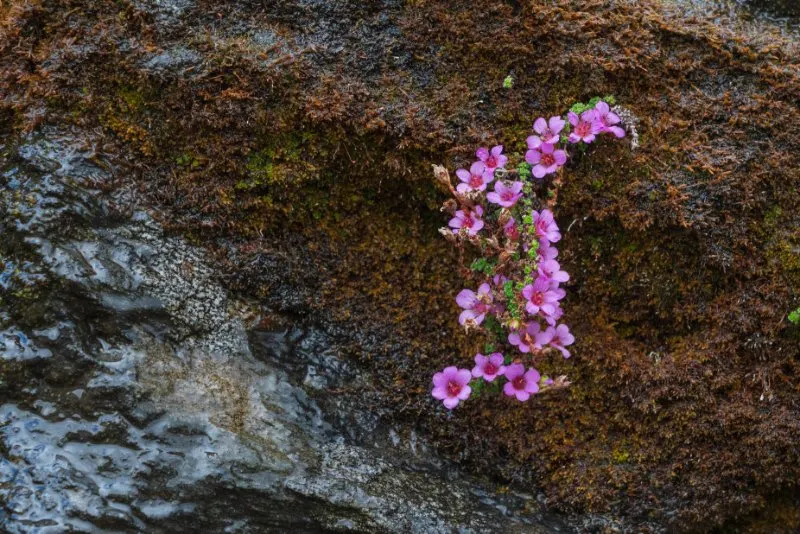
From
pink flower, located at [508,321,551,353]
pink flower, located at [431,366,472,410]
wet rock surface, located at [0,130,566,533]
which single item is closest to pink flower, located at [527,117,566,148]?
pink flower, located at [508,321,551,353]

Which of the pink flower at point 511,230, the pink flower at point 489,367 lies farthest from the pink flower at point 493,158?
the pink flower at point 489,367

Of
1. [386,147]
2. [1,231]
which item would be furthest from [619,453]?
[1,231]

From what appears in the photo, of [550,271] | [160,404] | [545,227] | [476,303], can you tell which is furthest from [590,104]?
[160,404]

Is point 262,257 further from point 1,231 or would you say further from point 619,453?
point 619,453

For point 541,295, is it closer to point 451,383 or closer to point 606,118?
point 451,383

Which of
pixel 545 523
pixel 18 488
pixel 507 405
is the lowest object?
pixel 545 523
